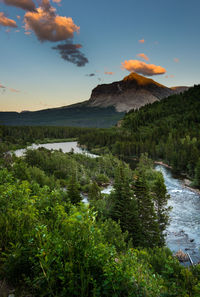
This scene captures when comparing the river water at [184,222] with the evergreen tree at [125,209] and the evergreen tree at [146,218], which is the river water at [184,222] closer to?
the evergreen tree at [146,218]

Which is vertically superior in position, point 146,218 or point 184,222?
point 146,218

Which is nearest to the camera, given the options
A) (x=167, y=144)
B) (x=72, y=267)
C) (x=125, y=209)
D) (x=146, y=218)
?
(x=72, y=267)

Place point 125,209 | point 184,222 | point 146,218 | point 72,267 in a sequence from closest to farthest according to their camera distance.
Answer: point 72,267
point 125,209
point 146,218
point 184,222

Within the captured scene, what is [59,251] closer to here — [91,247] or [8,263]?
[91,247]

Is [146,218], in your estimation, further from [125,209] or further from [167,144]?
[167,144]

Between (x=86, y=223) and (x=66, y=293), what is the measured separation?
1473 millimetres

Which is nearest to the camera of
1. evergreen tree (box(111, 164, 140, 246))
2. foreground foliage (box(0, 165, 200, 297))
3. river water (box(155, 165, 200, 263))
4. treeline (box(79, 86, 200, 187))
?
foreground foliage (box(0, 165, 200, 297))

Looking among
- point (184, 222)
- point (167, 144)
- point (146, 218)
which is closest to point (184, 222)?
point (184, 222)

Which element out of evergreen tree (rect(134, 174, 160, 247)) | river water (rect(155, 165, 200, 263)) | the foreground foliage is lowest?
river water (rect(155, 165, 200, 263))

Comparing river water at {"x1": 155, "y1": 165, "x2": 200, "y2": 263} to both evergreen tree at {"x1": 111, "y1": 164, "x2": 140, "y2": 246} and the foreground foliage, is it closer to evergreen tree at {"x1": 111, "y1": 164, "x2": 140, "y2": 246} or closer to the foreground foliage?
evergreen tree at {"x1": 111, "y1": 164, "x2": 140, "y2": 246}

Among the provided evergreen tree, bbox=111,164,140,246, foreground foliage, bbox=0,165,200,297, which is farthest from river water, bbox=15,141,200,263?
foreground foliage, bbox=0,165,200,297

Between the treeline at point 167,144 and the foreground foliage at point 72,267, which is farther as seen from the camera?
the treeline at point 167,144

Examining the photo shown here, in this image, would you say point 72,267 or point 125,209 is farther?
point 125,209

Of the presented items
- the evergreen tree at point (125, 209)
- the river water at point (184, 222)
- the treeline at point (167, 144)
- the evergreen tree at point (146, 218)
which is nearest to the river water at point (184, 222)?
the river water at point (184, 222)
